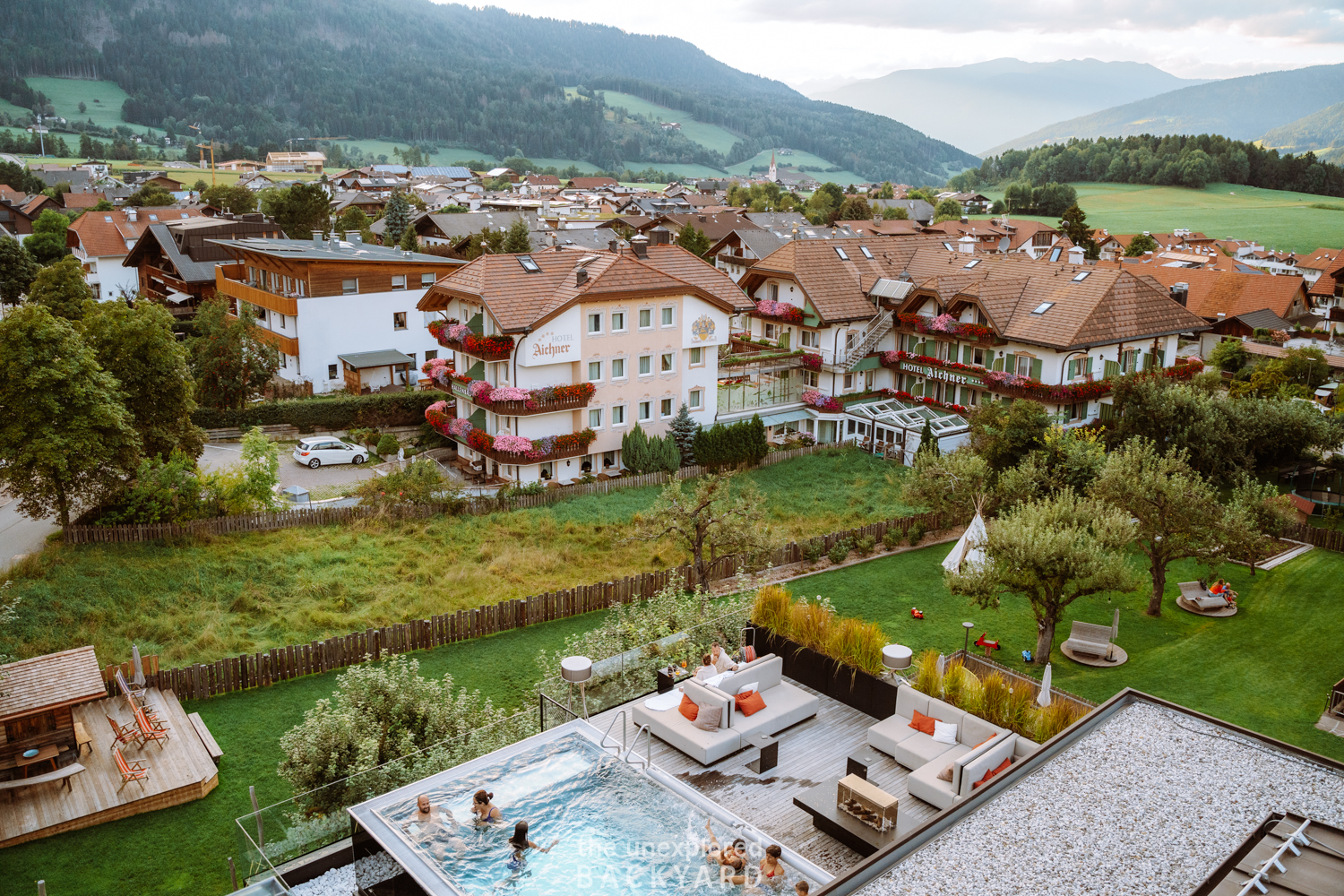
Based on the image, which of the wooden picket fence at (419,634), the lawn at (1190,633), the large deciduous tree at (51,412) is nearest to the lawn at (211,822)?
the wooden picket fence at (419,634)

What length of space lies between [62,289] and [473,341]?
32.5 metres

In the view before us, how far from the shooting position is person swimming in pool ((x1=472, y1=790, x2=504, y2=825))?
483 inches

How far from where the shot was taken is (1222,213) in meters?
134

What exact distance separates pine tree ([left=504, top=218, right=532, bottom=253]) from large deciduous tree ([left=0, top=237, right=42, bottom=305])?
1334 inches

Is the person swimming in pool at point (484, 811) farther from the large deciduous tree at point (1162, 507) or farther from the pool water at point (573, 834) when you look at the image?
the large deciduous tree at point (1162, 507)

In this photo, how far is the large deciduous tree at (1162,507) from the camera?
917 inches

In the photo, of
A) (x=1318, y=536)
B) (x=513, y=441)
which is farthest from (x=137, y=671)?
(x=1318, y=536)

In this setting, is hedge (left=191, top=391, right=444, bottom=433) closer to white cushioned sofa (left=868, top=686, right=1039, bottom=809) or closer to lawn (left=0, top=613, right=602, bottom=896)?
lawn (left=0, top=613, right=602, bottom=896)

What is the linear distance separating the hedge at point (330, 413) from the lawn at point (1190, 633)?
81.9ft

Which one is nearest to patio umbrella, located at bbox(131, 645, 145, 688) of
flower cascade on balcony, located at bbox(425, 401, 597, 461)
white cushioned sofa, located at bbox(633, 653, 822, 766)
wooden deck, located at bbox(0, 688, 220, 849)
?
wooden deck, located at bbox(0, 688, 220, 849)

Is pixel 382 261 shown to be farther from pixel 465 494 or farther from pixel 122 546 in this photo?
pixel 122 546

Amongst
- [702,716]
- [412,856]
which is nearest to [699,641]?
[702,716]

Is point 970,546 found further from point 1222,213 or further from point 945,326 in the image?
point 1222,213

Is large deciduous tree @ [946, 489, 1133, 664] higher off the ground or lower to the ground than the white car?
higher
